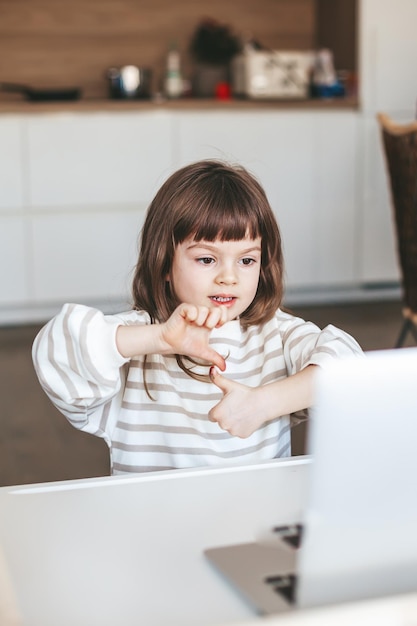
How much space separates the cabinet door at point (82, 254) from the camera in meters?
4.07

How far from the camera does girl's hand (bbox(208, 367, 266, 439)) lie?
2.97 ft

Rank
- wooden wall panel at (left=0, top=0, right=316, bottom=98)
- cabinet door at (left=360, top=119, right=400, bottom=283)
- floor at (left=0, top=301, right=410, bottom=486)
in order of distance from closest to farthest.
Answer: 1. floor at (left=0, top=301, right=410, bottom=486)
2. cabinet door at (left=360, top=119, right=400, bottom=283)
3. wooden wall panel at (left=0, top=0, right=316, bottom=98)

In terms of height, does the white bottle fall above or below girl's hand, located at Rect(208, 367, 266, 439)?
above

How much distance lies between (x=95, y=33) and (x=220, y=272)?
3.69 m

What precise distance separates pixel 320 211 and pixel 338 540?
153 inches

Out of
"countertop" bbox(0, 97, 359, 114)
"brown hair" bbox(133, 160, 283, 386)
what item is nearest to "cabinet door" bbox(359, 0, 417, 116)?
"countertop" bbox(0, 97, 359, 114)

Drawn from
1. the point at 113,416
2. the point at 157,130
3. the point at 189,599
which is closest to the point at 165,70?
the point at 157,130

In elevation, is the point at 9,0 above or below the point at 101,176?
above

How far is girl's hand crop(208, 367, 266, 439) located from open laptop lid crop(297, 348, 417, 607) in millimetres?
392

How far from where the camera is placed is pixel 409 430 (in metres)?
0.50

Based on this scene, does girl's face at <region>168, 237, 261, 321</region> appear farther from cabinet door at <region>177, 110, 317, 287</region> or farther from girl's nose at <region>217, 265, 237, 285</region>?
cabinet door at <region>177, 110, 317, 287</region>

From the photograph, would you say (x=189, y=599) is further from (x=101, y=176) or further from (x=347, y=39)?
(x=347, y=39)

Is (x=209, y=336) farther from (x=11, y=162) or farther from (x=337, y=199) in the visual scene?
(x=337, y=199)

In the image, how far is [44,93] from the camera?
4051 mm
